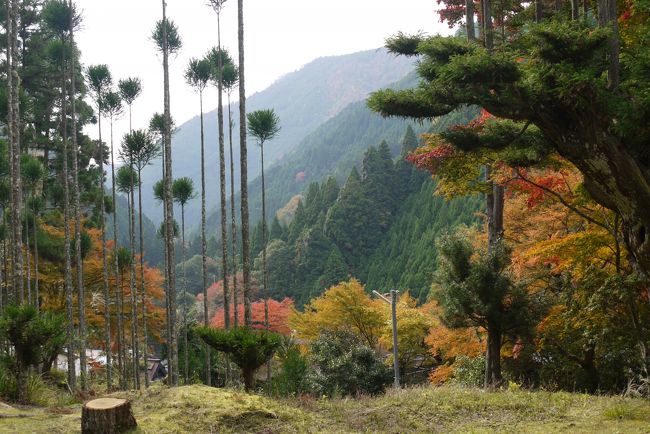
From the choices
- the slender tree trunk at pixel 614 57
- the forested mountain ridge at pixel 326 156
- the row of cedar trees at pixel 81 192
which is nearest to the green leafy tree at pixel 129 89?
the row of cedar trees at pixel 81 192

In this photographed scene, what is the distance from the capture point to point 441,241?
12.4 metres

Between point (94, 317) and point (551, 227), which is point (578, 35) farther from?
point (94, 317)

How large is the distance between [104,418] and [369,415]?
11.2 feet

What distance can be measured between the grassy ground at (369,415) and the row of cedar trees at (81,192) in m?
3.46

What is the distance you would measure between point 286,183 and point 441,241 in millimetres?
109272

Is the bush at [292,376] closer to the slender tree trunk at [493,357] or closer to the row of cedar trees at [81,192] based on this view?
the row of cedar trees at [81,192]

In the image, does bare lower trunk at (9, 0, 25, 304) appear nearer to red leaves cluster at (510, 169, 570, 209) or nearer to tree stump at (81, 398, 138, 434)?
tree stump at (81, 398, 138, 434)

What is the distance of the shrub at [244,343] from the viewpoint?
756 cm

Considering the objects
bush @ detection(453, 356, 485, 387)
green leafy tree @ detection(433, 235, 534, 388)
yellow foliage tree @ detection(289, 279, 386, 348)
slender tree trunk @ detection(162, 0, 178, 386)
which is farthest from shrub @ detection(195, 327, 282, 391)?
yellow foliage tree @ detection(289, 279, 386, 348)

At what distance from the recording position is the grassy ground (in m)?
6.16

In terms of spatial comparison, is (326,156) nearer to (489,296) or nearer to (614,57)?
(489,296)

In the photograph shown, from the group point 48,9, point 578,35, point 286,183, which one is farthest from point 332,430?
point 286,183

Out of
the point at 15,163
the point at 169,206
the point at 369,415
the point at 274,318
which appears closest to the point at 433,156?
the point at 369,415

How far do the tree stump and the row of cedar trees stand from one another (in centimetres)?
475
